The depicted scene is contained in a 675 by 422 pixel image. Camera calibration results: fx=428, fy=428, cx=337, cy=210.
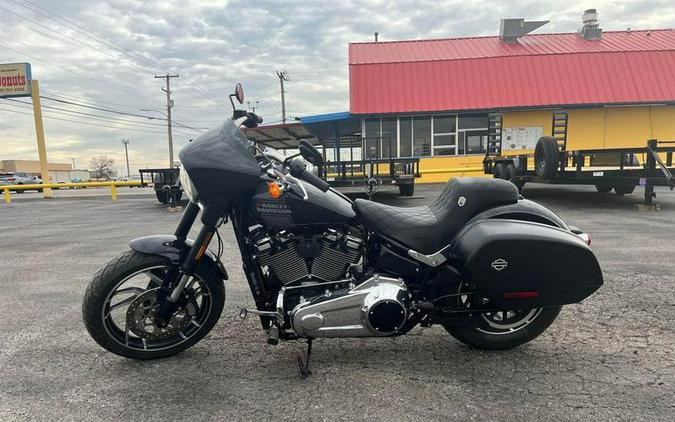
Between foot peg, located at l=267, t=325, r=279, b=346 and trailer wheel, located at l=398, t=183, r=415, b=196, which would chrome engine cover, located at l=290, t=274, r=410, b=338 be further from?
trailer wheel, located at l=398, t=183, r=415, b=196

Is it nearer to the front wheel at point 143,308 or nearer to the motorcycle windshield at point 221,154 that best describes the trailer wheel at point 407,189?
the front wheel at point 143,308

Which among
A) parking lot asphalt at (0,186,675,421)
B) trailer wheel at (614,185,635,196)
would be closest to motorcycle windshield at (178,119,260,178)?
parking lot asphalt at (0,186,675,421)

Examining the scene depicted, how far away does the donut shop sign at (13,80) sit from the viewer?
23438 millimetres

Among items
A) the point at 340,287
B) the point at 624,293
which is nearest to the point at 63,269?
the point at 340,287

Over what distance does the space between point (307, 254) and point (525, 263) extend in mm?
1385

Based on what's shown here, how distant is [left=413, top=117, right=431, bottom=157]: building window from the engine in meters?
18.0

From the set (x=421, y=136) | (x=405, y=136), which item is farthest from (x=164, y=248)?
(x=421, y=136)

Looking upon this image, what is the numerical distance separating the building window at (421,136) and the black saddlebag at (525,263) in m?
17.9

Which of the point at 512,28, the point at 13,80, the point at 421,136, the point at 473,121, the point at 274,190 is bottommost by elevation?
the point at 274,190

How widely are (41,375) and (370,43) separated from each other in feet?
74.7

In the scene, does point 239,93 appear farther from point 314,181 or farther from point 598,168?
point 598,168

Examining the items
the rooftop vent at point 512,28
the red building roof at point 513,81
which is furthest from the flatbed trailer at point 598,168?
the rooftop vent at point 512,28

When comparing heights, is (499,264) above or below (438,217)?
below

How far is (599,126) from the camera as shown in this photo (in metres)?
20.3
